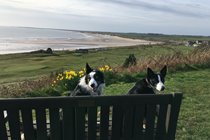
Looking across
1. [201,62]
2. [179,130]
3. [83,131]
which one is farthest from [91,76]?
[201,62]

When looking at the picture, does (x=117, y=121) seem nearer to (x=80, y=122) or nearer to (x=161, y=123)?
(x=80, y=122)

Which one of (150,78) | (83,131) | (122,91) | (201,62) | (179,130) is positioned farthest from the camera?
(201,62)

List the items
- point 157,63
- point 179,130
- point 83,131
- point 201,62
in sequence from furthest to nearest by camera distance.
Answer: point 201,62 < point 157,63 < point 179,130 < point 83,131

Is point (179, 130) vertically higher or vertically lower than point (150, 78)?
lower

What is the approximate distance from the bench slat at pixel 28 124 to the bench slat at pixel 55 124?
216mm

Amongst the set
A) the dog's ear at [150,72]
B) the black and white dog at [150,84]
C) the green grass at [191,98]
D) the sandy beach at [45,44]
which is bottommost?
the sandy beach at [45,44]

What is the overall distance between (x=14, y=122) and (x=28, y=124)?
0.15m

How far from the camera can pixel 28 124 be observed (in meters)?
3.79

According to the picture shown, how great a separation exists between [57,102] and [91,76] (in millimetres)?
2965

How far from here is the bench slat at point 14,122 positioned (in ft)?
12.1

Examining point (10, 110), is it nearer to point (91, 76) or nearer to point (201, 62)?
point (91, 76)

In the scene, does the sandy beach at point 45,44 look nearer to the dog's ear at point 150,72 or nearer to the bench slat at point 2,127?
the dog's ear at point 150,72

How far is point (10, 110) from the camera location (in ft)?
12.1

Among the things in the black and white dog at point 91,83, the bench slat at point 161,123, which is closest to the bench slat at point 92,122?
the bench slat at point 161,123
